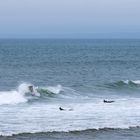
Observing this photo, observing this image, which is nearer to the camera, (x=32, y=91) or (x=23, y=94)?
(x=23, y=94)

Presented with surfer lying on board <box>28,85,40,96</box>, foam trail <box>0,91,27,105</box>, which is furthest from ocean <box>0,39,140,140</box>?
surfer lying on board <box>28,85,40,96</box>

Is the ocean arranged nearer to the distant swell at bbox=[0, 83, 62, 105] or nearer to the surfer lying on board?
the distant swell at bbox=[0, 83, 62, 105]

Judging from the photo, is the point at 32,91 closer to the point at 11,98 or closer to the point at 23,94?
the point at 23,94

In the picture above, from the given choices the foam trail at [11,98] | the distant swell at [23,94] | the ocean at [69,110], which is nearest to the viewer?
the ocean at [69,110]

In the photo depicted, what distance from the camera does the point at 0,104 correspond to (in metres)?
43.4

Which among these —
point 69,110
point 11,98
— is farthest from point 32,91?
point 69,110

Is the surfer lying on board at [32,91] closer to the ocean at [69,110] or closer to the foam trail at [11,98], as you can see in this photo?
the ocean at [69,110]

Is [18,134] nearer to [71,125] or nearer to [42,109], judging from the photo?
[71,125]

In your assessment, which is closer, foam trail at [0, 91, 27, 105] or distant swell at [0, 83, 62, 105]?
foam trail at [0, 91, 27, 105]

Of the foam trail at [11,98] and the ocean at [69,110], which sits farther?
the foam trail at [11,98]

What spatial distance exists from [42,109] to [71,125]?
6777mm

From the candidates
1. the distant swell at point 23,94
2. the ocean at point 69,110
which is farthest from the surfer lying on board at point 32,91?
the ocean at point 69,110

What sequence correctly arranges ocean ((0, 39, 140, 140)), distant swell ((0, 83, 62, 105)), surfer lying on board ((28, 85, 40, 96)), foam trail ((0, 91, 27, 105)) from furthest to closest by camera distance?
surfer lying on board ((28, 85, 40, 96)) < distant swell ((0, 83, 62, 105)) < foam trail ((0, 91, 27, 105)) < ocean ((0, 39, 140, 140))

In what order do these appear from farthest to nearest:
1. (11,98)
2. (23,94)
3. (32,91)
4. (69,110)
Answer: (32,91) < (23,94) < (11,98) < (69,110)
